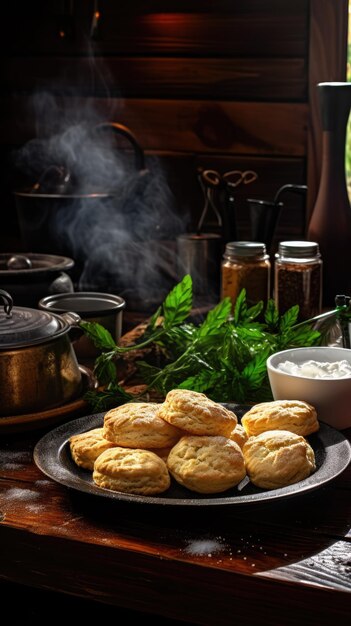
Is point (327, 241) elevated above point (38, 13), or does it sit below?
below

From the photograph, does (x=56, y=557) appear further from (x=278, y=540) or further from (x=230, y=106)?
(x=230, y=106)

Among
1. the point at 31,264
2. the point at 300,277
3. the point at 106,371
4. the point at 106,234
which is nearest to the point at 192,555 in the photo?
the point at 106,371

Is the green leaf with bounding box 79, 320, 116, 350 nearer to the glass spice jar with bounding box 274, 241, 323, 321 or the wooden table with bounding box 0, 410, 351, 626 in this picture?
the wooden table with bounding box 0, 410, 351, 626

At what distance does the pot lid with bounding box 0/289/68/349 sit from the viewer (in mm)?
1398

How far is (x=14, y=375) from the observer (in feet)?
4.57

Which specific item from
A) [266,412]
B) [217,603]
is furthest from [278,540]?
[266,412]

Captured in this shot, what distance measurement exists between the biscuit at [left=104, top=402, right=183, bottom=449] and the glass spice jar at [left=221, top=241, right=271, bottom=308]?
876 millimetres

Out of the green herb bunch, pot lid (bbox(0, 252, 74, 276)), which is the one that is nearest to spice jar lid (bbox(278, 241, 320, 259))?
the green herb bunch

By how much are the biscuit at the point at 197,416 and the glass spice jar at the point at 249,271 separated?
864 millimetres

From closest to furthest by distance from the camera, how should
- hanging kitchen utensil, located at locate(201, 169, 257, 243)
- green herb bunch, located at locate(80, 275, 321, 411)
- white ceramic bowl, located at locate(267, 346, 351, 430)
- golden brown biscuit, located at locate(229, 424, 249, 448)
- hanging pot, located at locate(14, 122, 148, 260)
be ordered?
golden brown biscuit, located at locate(229, 424, 249, 448)
white ceramic bowl, located at locate(267, 346, 351, 430)
green herb bunch, located at locate(80, 275, 321, 411)
hanging kitchen utensil, located at locate(201, 169, 257, 243)
hanging pot, located at locate(14, 122, 148, 260)

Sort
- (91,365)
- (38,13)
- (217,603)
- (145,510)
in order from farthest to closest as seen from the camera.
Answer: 1. (38,13)
2. (91,365)
3. (145,510)
4. (217,603)

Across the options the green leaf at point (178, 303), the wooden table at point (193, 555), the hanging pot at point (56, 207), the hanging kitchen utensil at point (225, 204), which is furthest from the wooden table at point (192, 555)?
the hanging pot at point (56, 207)

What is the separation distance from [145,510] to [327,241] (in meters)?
1.19

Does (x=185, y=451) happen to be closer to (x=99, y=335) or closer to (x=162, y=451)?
(x=162, y=451)
